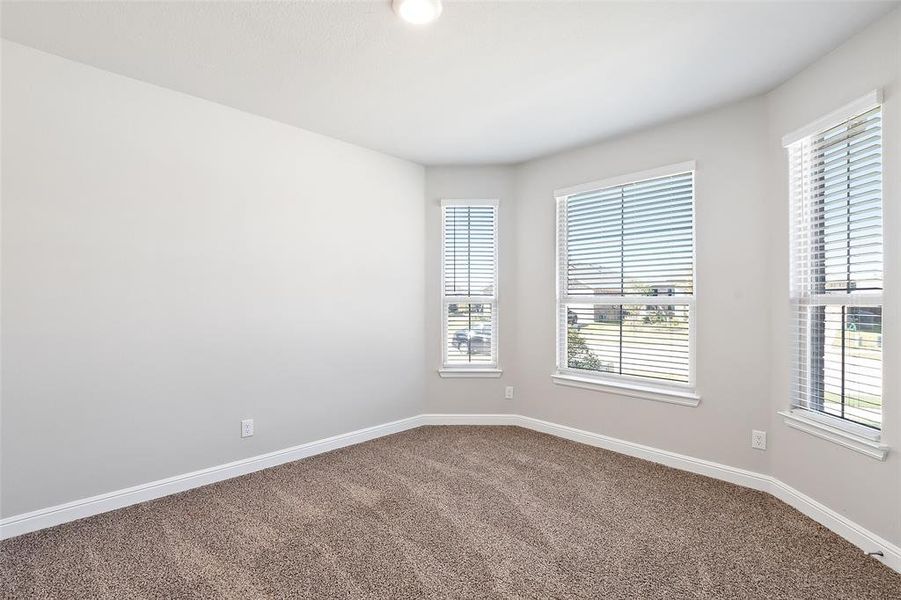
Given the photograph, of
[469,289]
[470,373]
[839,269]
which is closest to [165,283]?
[469,289]

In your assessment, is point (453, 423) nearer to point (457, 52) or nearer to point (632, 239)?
point (632, 239)

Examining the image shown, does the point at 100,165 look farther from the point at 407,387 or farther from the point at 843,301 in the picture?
the point at 843,301

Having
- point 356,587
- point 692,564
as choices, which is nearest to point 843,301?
point 692,564

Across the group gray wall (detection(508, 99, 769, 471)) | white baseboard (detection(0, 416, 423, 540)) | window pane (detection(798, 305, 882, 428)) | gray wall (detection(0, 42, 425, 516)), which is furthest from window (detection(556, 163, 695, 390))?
white baseboard (detection(0, 416, 423, 540))

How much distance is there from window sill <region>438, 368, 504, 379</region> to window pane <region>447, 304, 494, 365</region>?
0.25ft

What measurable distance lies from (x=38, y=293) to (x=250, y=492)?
5.33 feet

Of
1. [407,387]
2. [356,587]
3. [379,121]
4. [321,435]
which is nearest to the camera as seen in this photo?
[356,587]

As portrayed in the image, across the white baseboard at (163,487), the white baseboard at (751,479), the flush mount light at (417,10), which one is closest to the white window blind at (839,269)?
the white baseboard at (751,479)

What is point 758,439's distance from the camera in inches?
115

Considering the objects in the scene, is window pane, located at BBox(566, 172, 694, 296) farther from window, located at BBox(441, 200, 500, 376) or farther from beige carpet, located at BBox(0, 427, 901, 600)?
beige carpet, located at BBox(0, 427, 901, 600)

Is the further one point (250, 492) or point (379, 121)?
point (379, 121)

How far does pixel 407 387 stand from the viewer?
427cm

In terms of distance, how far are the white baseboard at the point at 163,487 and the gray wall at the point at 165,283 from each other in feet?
0.17

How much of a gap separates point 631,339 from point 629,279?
1.59 ft
